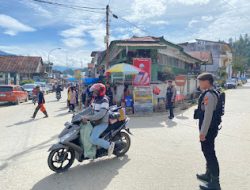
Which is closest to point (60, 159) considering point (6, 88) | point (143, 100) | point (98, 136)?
point (98, 136)

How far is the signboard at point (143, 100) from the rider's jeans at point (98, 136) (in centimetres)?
819

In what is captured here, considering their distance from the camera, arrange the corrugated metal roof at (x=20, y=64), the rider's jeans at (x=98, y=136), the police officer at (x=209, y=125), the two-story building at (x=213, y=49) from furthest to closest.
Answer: the two-story building at (x=213, y=49), the corrugated metal roof at (x=20, y=64), the rider's jeans at (x=98, y=136), the police officer at (x=209, y=125)

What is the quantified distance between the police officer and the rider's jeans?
2056mm

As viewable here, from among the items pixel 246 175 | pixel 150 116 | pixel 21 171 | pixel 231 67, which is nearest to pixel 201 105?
pixel 246 175

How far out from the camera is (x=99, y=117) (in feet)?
17.9

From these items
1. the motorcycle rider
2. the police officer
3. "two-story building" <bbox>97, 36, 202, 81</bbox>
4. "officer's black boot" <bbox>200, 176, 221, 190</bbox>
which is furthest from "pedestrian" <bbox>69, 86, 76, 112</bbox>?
"officer's black boot" <bbox>200, 176, 221, 190</bbox>

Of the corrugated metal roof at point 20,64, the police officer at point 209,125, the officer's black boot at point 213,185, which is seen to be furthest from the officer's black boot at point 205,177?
the corrugated metal roof at point 20,64

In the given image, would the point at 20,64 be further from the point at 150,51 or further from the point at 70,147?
the point at 70,147

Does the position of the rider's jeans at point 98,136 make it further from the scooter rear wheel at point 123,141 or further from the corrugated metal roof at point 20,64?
the corrugated metal roof at point 20,64

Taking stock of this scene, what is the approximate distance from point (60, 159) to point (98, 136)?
90 centimetres

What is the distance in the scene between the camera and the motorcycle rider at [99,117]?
5.43 meters

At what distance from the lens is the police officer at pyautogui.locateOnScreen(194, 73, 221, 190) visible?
14.0 feet

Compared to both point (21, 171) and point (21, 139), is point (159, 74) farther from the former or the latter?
point (21, 171)

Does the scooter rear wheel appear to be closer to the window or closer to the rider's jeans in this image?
the rider's jeans
